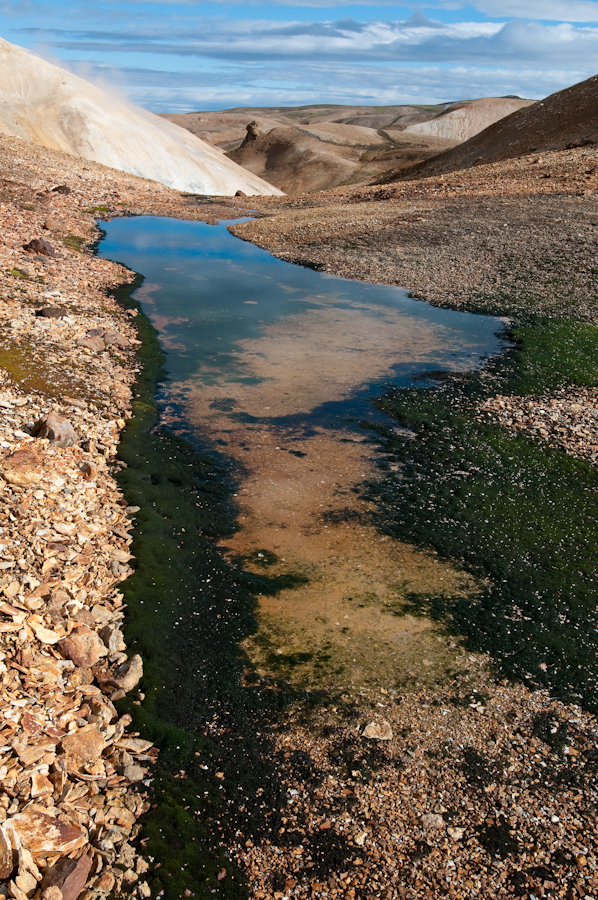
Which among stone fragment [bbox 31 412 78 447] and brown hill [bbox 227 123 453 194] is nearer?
stone fragment [bbox 31 412 78 447]

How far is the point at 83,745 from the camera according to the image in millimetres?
7086

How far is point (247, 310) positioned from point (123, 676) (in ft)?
57.7

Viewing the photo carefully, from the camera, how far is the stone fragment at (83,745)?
22.8ft

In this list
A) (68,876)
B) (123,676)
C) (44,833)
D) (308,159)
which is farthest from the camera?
(308,159)

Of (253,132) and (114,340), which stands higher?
(253,132)

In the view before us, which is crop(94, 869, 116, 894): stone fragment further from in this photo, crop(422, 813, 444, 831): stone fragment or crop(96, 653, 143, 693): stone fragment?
crop(422, 813, 444, 831): stone fragment

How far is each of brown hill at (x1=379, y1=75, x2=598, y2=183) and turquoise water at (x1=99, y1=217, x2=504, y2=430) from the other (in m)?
25.6

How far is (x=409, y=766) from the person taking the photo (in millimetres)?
7285

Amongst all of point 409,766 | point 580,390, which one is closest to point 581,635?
point 409,766

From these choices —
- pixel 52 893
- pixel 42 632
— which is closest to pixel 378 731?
pixel 52 893

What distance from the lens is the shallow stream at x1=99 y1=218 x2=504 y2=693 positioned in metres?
9.12

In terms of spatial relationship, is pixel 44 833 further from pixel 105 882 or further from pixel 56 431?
pixel 56 431

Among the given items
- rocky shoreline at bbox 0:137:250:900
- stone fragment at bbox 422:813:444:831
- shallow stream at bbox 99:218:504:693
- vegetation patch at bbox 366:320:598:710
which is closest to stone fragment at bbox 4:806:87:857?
rocky shoreline at bbox 0:137:250:900

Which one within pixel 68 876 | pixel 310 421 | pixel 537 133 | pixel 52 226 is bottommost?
pixel 68 876
